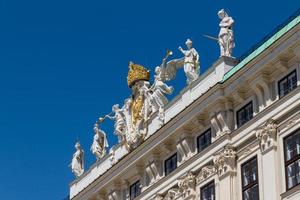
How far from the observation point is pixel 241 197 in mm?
43031

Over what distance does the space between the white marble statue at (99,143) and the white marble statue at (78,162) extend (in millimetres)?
2792

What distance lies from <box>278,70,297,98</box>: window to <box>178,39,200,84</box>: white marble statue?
7081mm

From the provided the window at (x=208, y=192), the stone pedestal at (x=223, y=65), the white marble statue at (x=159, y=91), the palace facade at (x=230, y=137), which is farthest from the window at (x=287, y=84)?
the white marble statue at (x=159, y=91)

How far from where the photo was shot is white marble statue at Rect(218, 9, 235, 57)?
46.7m

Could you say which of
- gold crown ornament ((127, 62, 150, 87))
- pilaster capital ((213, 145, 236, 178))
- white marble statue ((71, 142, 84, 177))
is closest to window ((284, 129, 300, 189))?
pilaster capital ((213, 145, 236, 178))

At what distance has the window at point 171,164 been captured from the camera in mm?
48500

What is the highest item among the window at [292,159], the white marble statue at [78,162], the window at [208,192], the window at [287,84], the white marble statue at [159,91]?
the white marble statue at [78,162]

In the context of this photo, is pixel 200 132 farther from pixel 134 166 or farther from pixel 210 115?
pixel 134 166

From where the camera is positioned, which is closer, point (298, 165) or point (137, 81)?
point (298, 165)

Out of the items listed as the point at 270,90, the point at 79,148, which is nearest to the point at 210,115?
the point at 270,90

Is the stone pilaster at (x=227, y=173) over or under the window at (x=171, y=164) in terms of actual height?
under

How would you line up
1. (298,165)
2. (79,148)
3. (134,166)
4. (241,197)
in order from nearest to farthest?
(298,165), (241,197), (134,166), (79,148)

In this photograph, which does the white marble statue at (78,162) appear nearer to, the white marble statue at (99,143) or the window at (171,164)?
the white marble statue at (99,143)

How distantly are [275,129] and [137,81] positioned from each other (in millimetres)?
13219
